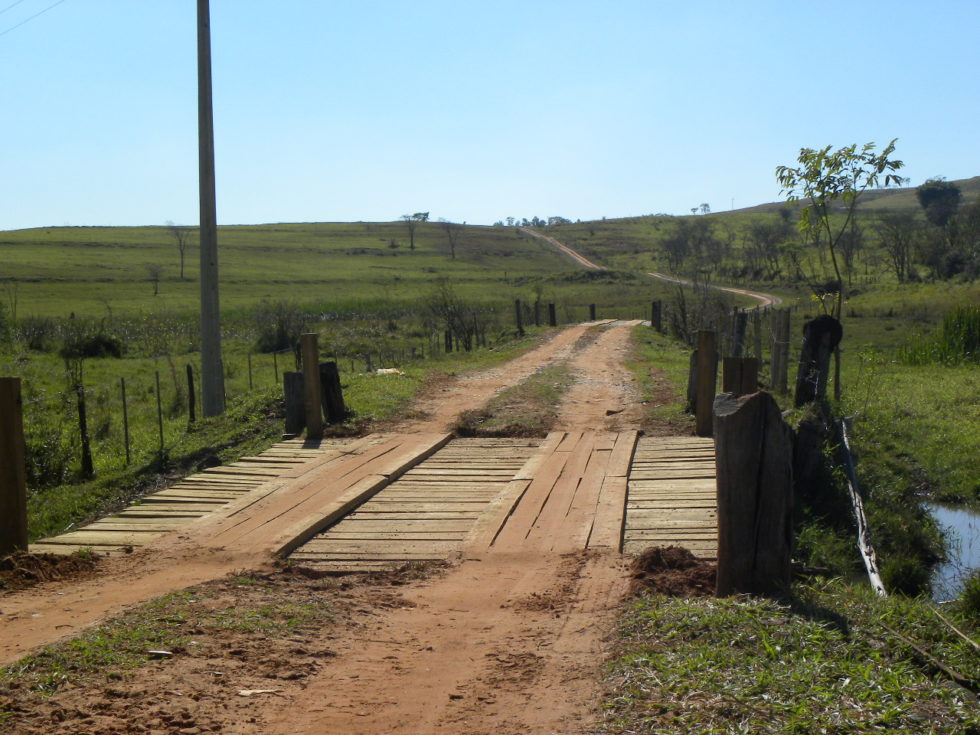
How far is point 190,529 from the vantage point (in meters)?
6.82

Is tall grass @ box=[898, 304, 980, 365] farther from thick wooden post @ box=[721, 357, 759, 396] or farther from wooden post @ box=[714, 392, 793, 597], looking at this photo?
wooden post @ box=[714, 392, 793, 597]

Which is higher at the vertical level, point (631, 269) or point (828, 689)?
point (631, 269)

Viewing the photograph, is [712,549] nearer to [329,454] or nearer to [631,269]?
[329,454]

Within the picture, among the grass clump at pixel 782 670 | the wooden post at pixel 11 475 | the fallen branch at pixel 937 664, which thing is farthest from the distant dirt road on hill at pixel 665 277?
the fallen branch at pixel 937 664

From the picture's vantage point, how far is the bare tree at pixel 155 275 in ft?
171

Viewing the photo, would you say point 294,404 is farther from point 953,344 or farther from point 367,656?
point 953,344

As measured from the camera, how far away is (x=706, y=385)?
9.82 metres

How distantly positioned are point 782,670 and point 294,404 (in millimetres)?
7744

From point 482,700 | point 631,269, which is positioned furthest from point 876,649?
point 631,269

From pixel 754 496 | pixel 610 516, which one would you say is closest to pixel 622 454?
pixel 610 516

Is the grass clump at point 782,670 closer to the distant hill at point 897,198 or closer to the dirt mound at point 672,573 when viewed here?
the dirt mound at point 672,573

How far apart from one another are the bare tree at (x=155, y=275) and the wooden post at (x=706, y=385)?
44.6 m

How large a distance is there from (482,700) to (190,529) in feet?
12.1

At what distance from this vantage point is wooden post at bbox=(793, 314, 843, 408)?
418 inches
